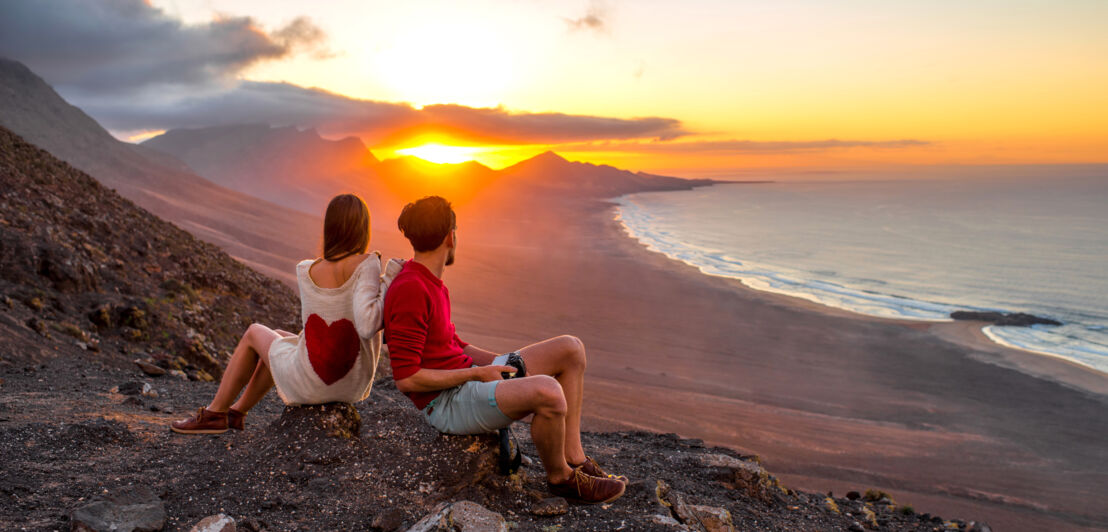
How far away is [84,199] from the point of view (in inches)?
429

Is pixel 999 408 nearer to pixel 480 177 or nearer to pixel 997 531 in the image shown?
pixel 997 531

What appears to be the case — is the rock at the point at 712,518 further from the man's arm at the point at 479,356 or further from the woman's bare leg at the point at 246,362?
the woman's bare leg at the point at 246,362

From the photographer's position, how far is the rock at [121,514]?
9.98ft

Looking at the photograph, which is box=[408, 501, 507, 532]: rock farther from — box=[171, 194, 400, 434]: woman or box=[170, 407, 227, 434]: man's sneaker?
box=[170, 407, 227, 434]: man's sneaker

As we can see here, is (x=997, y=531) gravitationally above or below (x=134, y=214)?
below

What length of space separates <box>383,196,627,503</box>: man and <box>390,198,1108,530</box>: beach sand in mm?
6313

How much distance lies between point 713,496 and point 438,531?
254 cm

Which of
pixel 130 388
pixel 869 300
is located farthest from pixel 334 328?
pixel 869 300

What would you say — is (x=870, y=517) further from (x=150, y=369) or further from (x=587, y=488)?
(x=150, y=369)

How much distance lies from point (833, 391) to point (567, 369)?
11.9 meters

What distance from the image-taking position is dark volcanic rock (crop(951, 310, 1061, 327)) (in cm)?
2266

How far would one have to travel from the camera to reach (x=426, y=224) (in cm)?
342

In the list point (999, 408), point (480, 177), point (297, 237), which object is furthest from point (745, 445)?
point (480, 177)

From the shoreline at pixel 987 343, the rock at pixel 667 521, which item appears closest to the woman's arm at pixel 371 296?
the rock at pixel 667 521
